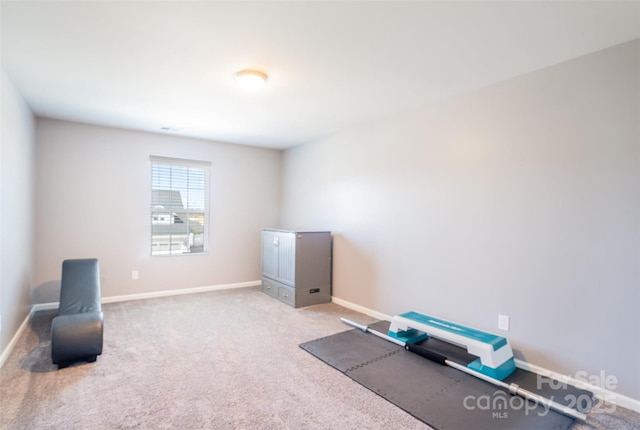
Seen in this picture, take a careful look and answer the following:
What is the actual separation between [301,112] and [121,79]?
174 centimetres

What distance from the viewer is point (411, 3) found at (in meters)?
1.80

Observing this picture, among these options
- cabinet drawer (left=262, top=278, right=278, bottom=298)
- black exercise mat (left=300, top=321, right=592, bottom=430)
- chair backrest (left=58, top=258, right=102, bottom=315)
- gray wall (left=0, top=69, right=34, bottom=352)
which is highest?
gray wall (left=0, top=69, right=34, bottom=352)

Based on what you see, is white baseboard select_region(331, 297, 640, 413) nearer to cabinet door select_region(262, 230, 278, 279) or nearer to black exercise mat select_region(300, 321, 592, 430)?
black exercise mat select_region(300, 321, 592, 430)

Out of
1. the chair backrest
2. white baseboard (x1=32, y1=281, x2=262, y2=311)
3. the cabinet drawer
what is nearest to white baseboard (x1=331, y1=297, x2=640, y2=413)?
the cabinet drawer

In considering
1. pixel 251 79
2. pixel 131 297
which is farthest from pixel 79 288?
pixel 251 79

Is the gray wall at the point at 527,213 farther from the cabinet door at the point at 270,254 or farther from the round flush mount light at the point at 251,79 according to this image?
the round flush mount light at the point at 251,79

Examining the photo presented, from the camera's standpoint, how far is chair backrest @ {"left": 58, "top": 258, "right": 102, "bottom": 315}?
3.15 m

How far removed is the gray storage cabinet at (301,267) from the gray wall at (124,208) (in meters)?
1.01

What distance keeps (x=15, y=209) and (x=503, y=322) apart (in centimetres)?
446

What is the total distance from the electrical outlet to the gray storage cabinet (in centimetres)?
231

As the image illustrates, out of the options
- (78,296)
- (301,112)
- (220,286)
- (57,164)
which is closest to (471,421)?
(301,112)

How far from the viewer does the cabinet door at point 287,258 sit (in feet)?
14.3

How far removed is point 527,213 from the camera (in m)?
2.64

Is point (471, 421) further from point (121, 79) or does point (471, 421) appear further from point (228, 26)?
point (121, 79)
